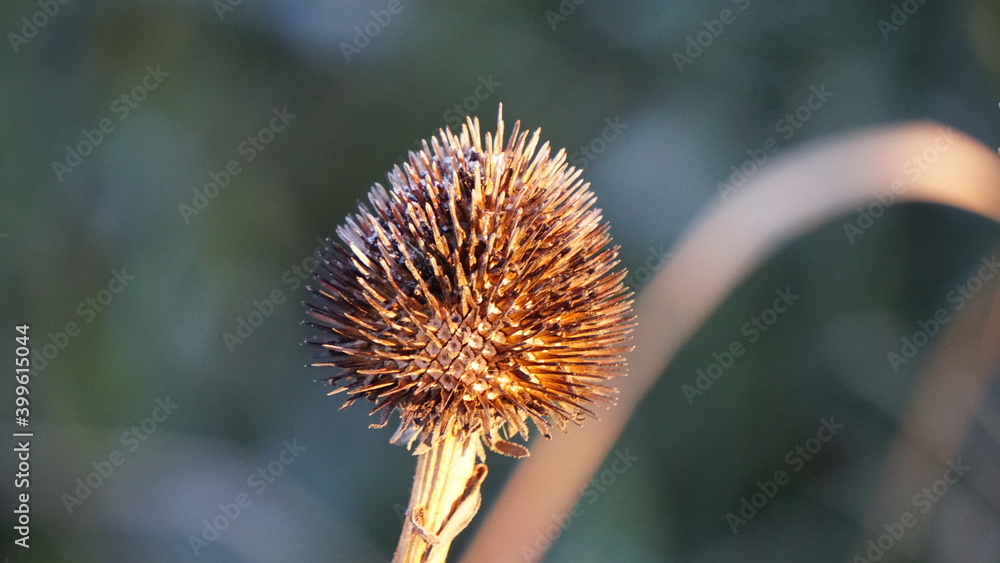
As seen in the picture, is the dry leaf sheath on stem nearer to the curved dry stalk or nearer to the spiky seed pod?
the spiky seed pod

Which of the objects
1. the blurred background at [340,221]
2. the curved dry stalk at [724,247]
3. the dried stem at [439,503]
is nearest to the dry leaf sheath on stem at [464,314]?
the dried stem at [439,503]

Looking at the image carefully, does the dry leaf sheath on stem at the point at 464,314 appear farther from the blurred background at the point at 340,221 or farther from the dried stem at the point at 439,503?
the blurred background at the point at 340,221

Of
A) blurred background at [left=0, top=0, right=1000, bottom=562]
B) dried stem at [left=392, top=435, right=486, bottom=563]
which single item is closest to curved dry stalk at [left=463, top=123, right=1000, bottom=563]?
blurred background at [left=0, top=0, right=1000, bottom=562]

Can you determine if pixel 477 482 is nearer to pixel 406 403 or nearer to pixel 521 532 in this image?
pixel 406 403

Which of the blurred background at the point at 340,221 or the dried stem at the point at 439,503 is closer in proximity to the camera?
the dried stem at the point at 439,503

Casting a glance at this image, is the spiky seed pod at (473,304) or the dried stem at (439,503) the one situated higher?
the spiky seed pod at (473,304)

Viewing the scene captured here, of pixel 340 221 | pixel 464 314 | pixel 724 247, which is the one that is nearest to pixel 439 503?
pixel 464 314

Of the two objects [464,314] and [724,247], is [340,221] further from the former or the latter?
[464,314]
